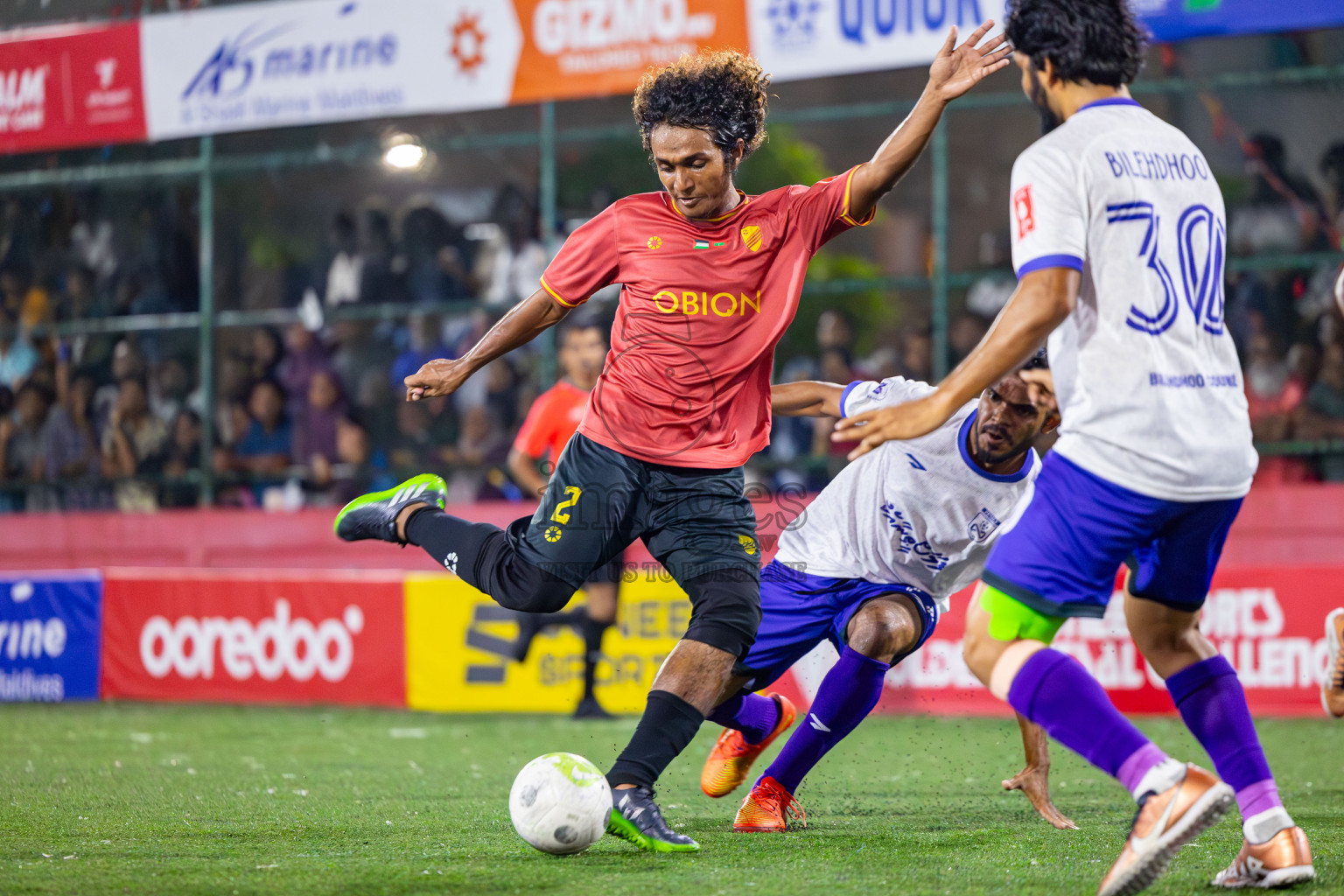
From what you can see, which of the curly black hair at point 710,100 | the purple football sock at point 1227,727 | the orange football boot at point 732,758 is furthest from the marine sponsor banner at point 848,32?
the purple football sock at point 1227,727

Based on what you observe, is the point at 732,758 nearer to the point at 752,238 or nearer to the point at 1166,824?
the point at 752,238

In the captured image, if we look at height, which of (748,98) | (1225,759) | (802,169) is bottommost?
(1225,759)

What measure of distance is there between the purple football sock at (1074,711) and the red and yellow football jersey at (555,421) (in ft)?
18.1

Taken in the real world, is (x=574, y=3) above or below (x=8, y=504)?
above

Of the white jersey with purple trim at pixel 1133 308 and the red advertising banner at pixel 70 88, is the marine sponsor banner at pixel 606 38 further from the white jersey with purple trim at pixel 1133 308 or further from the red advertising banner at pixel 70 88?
the white jersey with purple trim at pixel 1133 308

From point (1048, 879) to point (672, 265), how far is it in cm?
198

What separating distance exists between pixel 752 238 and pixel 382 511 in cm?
160

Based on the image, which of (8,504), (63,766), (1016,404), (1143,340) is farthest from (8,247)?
(1143,340)

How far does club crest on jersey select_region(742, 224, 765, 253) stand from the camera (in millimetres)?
4406

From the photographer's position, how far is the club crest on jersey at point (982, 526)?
490cm

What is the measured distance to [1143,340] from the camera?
3.29 m

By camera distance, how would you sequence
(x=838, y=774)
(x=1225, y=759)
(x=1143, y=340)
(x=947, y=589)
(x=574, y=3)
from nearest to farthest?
(x=1143, y=340) → (x=1225, y=759) → (x=947, y=589) → (x=838, y=774) → (x=574, y=3)

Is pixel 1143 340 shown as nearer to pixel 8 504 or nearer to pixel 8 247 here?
pixel 8 504

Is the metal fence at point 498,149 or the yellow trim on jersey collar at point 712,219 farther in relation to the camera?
the metal fence at point 498,149
